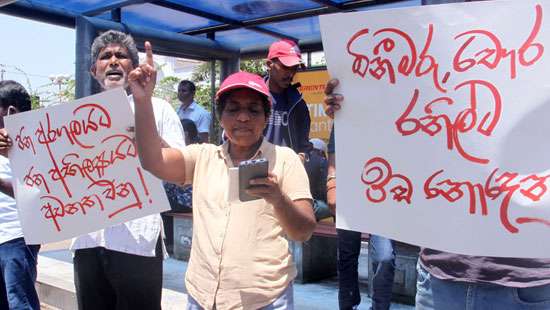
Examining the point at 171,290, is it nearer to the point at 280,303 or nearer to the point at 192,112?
the point at 192,112

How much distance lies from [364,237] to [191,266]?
224 cm

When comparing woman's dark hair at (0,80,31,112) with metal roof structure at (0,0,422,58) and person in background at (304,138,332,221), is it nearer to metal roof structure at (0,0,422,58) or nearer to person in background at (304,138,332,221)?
metal roof structure at (0,0,422,58)

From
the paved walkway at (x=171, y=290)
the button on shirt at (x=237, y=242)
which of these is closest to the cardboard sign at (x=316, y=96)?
the paved walkway at (x=171, y=290)

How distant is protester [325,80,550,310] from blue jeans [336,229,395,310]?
1.27m

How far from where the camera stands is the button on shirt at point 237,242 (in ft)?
5.70

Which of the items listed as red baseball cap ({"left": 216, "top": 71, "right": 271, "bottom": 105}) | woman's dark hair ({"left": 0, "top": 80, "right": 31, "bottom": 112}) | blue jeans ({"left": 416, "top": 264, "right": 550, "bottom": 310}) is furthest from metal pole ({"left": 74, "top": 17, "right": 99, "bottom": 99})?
blue jeans ({"left": 416, "top": 264, "right": 550, "bottom": 310})

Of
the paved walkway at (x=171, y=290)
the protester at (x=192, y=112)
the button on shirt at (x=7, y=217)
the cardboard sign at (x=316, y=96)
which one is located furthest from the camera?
the cardboard sign at (x=316, y=96)

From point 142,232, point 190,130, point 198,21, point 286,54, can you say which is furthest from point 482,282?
point 190,130

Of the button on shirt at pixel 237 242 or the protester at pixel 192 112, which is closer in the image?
the button on shirt at pixel 237 242

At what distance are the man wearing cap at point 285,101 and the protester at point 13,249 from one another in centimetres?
141

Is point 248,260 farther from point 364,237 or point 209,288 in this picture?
point 364,237

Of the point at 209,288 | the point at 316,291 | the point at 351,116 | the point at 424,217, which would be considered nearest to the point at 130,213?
the point at 209,288

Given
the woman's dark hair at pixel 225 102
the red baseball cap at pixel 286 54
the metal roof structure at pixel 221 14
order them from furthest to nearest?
1. the metal roof structure at pixel 221 14
2. the red baseball cap at pixel 286 54
3. the woman's dark hair at pixel 225 102

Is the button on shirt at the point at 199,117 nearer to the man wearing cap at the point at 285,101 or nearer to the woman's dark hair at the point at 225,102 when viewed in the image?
the man wearing cap at the point at 285,101
